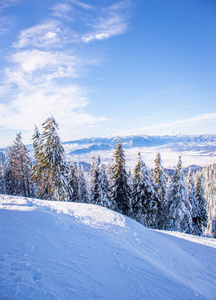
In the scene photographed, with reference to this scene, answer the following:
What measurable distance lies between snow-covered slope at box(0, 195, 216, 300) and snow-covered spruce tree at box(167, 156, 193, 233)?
490 inches

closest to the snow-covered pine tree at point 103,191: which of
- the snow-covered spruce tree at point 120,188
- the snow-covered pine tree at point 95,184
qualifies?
the snow-covered pine tree at point 95,184

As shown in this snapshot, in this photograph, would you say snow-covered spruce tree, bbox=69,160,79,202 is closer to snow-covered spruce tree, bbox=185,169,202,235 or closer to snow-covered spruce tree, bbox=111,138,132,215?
snow-covered spruce tree, bbox=111,138,132,215

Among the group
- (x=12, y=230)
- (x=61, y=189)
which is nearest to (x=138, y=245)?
(x=12, y=230)

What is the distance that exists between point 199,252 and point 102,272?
9.26m

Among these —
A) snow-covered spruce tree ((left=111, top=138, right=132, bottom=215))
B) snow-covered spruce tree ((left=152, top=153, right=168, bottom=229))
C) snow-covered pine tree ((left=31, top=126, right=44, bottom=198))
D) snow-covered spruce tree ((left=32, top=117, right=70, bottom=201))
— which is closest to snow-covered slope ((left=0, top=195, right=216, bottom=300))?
snow-covered spruce tree ((left=32, top=117, right=70, bottom=201))

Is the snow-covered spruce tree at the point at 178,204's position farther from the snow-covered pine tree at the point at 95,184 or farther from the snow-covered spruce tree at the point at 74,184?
the snow-covered spruce tree at the point at 74,184

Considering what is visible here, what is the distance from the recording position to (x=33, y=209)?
890 centimetres

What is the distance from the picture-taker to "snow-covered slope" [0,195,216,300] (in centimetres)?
411

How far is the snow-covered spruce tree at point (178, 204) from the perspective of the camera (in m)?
21.8

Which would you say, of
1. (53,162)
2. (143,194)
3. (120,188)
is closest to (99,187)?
(120,188)

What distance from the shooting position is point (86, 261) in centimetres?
542

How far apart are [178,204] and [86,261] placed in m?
20.2

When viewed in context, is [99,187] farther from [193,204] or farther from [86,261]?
[86,261]

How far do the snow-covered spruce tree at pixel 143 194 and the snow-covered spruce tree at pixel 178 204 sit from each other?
10.5 feet
